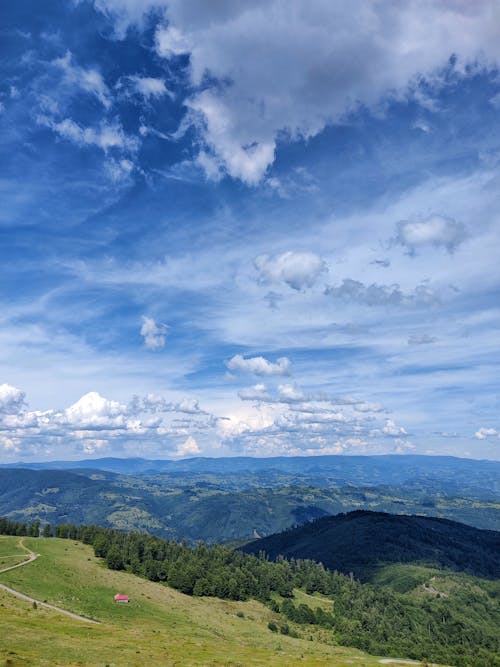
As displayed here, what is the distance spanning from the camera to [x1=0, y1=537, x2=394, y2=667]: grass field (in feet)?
212

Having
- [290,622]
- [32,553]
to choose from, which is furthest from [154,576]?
[290,622]

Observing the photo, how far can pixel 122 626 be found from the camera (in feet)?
332

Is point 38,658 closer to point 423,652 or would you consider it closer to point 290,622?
point 290,622

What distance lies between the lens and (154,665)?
61.9 m

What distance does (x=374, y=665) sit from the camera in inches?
3246

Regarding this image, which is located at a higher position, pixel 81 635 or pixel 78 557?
pixel 81 635

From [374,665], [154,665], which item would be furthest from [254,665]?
[374,665]

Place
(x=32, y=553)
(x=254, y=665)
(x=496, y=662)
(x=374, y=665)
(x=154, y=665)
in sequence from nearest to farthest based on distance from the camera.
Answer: (x=154, y=665)
(x=254, y=665)
(x=374, y=665)
(x=32, y=553)
(x=496, y=662)

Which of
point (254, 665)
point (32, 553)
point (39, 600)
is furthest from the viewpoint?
point (32, 553)

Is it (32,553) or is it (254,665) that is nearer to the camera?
(254,665)

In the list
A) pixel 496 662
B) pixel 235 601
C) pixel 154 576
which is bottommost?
pixel 496 662

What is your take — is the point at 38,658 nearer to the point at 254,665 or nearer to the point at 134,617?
the point at 254,665

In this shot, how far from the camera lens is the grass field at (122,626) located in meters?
64.6

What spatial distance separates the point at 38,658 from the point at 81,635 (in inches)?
860
